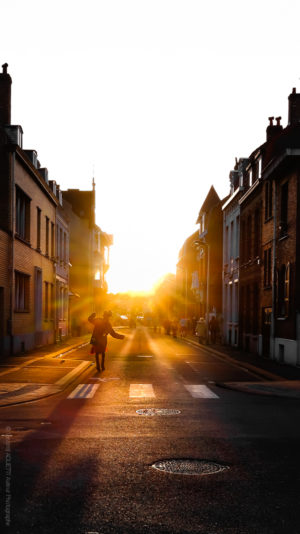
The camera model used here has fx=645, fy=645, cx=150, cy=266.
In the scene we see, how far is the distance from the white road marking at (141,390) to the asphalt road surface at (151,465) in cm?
49

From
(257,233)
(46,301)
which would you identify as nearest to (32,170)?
(46,301)

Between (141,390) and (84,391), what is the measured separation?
122 cm

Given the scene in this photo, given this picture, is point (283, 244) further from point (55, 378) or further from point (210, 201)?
point (210, 201)

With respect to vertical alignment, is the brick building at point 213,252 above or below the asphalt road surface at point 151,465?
above

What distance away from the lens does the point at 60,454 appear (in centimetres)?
717

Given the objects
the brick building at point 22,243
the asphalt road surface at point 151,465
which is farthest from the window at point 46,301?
the asphalt road surface at point 151,465

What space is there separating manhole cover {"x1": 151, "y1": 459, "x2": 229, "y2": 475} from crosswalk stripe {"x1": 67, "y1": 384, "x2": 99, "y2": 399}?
5.82 m

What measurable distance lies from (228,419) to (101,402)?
2.83 m

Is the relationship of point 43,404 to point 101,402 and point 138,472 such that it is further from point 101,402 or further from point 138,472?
point 138,472

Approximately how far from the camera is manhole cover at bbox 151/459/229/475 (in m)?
6.39

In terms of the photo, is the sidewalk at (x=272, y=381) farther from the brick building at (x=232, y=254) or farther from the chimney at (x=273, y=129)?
the brick building at (x=232, y=254)

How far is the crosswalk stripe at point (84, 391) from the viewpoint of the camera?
41.3ft

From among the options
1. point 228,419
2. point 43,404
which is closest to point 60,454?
point 228,419

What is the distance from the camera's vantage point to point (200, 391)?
13758mm
